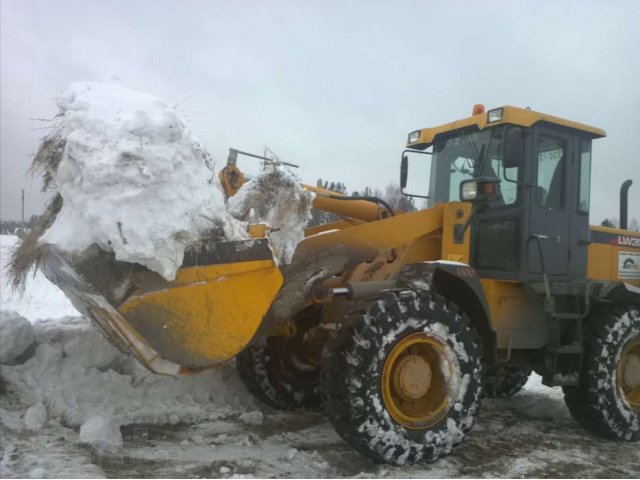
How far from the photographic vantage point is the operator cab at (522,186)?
17.1ft

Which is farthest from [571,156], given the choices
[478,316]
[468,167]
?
[478,316]

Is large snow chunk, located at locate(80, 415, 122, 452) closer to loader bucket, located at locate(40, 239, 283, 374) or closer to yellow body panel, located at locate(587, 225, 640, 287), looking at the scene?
loader bucket, located at locate(40, 239, 283, 374)

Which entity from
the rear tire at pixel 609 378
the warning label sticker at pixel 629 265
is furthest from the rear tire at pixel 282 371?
the warning label sticker at pixel 629 265

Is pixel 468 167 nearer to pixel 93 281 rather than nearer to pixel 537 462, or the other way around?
pixel 537 462

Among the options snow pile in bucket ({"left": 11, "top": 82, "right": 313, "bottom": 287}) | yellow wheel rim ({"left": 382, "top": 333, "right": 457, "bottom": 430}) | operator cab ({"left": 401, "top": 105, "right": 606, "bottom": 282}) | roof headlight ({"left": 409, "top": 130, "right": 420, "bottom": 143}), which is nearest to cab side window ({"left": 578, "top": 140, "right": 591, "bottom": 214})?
operator cab ({"left": 401, "top": 105, "right": 606, "bottom": 282})

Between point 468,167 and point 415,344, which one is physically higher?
point 468,167

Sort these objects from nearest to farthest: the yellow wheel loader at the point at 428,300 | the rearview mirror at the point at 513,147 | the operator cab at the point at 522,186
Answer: the yellow wheel loader at the point at 428,300, the rearview mirror at the point at 513,147, the operator cab at the point at 522,186

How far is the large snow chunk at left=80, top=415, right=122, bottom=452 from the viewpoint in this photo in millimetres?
3824

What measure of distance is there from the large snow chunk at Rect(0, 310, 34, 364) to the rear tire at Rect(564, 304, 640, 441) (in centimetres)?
482

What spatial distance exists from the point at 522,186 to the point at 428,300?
1792 millimetres

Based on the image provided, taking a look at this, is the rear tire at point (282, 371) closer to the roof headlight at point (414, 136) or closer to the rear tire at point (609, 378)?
the roof headlight at point (414, 136)

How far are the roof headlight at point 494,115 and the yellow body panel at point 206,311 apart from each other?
2583mm

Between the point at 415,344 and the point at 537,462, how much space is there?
4.54ft

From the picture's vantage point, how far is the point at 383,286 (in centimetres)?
445
